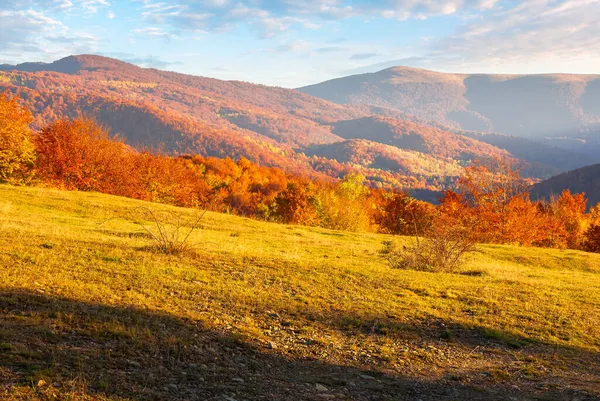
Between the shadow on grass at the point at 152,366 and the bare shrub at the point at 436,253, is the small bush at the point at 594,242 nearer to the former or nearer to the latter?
the bare shrub at the point at 436,253

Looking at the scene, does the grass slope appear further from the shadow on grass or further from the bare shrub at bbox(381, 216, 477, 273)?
the bare shrub at bbox(381, 216, 477, 273)

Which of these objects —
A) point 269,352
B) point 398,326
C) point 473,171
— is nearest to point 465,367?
point 398,326

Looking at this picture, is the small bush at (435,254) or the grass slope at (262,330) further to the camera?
the small bush at (435,254)

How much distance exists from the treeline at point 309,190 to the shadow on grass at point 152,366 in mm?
25508

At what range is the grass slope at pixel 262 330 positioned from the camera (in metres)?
6.79

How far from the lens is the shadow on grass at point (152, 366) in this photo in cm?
605

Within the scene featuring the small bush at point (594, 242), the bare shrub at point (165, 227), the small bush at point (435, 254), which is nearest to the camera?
the bare shrub at point (165, 227)

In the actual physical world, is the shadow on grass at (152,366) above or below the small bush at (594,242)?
above

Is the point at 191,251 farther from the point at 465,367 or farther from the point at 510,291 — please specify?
the point at 510,291

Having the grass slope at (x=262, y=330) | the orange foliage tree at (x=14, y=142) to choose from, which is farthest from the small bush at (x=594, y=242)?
the orange foliage tree at (x=14, y=142)

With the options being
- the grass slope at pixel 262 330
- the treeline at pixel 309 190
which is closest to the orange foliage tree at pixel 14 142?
the treeline at pixel 309 190

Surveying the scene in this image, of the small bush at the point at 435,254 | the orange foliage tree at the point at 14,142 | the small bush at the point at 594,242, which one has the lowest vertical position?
the small bush at the point at 594,242

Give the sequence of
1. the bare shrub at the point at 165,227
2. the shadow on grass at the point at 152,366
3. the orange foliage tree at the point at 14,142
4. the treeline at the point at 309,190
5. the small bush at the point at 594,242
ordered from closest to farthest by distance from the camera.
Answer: the shadow on grass at the point at 152,366, the bare shrub at the point at 165,227, the orange foliage tree at the point at 14,142, the treeline at the point at 309,190, the small bush at the point at 594,242

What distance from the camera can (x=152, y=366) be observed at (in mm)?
7027
